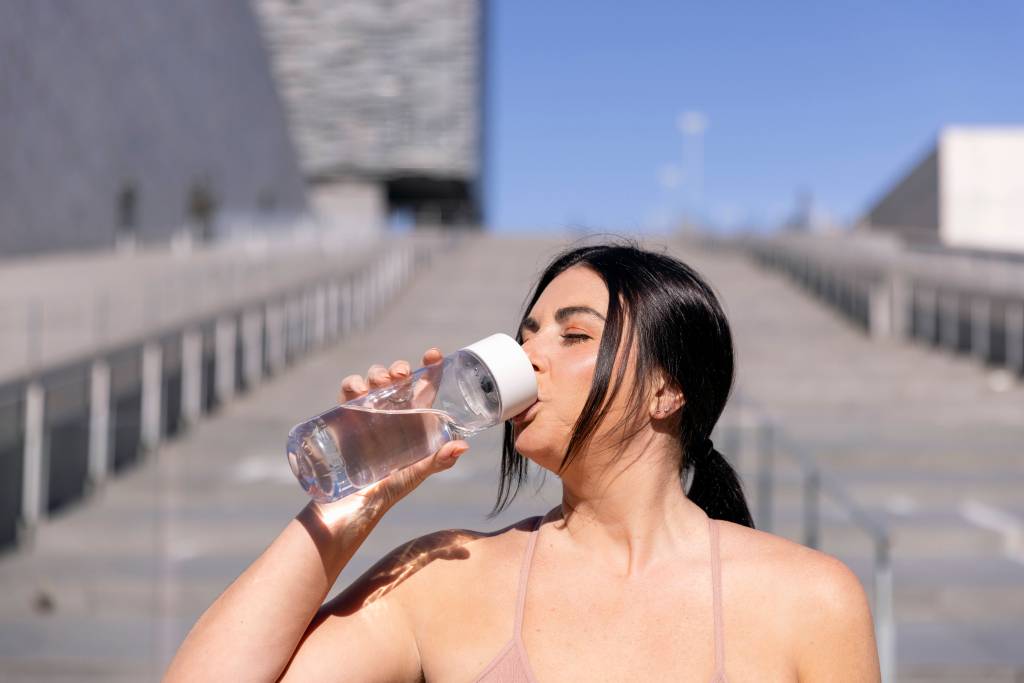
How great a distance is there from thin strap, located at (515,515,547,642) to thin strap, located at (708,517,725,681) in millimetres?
265

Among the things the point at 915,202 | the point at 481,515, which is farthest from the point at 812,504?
the point at 915,202

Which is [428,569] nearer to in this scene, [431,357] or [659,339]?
[431,357]

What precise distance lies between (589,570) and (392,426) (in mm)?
392

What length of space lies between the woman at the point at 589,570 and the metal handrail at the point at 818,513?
114cm

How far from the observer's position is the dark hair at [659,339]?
1.51 m

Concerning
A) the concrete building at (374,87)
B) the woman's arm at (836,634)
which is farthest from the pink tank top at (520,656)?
the concrete building at (374,87)

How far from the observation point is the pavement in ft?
17.4

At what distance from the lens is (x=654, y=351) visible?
5.01ft

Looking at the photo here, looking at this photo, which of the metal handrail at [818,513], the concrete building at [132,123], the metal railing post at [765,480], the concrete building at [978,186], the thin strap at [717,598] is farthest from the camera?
A: the concrete building at [978,186]

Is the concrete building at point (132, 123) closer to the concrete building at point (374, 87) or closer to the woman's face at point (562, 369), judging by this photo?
the concrete building at point (374, 87)

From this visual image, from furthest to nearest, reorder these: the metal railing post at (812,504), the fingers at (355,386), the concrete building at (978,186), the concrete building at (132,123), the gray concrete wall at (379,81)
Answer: the gray concrete wall at (379,81) → the concrete building at (978,186) → the concrete building at (132,123) → the metal railing post at (812,504) → the fingers at (355,386)

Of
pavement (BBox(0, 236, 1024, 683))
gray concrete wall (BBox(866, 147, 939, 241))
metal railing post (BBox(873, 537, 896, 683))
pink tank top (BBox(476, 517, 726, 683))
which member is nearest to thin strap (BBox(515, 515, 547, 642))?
pink tank top (BBox(476, 517, 726, 683))

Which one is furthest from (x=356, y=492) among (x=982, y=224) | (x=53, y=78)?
(x=982, y=224)

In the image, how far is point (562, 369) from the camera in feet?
4.99
